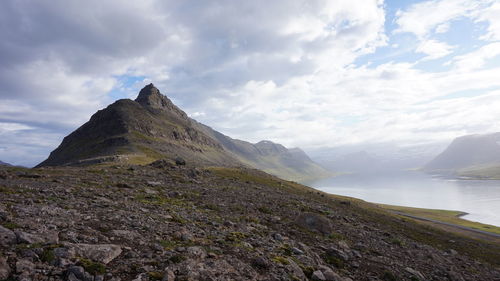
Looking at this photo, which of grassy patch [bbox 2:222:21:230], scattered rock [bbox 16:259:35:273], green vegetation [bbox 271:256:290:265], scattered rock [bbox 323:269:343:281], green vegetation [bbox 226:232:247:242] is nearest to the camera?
scattered rock [bbox 16:259:35:273]

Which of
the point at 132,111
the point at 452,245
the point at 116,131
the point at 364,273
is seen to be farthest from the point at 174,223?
the point at 132,111

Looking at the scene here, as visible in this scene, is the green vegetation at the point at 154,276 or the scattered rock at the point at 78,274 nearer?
the scattered rock at the point at 78,274

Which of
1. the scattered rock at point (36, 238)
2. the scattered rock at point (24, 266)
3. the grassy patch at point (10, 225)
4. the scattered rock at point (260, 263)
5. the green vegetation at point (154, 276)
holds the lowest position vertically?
the scattered rock at point (260, 263)

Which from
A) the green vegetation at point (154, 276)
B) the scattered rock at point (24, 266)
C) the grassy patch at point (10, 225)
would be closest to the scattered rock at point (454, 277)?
the green vegetation at point (154, 276)

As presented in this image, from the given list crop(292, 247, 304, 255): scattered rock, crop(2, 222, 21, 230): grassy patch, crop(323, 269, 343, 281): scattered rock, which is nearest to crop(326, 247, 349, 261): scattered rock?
crop(292, 247, 304, 255): scattered rock

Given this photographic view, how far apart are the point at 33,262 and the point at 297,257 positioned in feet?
48.7

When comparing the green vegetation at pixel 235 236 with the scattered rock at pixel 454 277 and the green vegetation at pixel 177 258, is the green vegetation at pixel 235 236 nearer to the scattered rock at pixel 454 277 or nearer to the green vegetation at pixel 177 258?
the green vegetation at pixel 177 258

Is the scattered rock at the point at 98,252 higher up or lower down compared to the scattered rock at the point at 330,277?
higher up

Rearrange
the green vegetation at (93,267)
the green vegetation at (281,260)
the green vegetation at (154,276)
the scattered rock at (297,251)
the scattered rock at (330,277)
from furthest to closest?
the scattered rock at (297,251), the green vegetation at (281,260), the scattered rock at (330,277), the green vegetation at (154,276), the green vegetation at (93,267)

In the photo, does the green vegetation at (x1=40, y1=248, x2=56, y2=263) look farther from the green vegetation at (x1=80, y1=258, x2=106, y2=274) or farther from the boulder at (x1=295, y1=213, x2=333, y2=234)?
the boulder at (x1=295, y1=213, x2=333, y2=234)

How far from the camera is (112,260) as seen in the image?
12.0m

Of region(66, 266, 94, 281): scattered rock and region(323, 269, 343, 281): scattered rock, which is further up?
region(66, 266, 94, 281): scattered rock

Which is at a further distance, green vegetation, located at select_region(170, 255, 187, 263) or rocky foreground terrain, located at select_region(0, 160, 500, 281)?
green vegetation, located at select_region(170, 255, 187, 263)

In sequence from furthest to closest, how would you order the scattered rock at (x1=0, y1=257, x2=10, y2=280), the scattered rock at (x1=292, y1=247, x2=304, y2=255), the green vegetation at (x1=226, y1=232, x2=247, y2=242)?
the scattered rock at (x1=292, y1=247, x2=304, y2=255) < the green vegetation at (x1=226, y1=232, x2=247, y2=242) < the scattered rock at (x1=0, y1=257, x2=10, y2=280)
